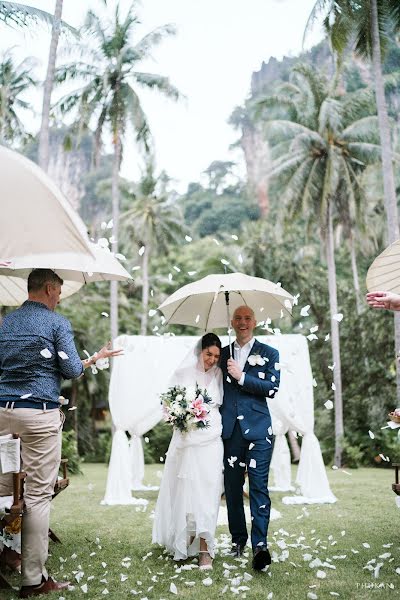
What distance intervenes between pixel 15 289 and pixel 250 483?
2776mm

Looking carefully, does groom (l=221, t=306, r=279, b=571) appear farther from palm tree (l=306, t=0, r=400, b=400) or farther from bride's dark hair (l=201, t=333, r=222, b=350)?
palm tree (l=306, t=0, r=400, b=400)

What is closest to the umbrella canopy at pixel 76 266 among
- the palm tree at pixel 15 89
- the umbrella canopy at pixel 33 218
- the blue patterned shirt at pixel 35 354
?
the umbrella canopy at pixel 33 218

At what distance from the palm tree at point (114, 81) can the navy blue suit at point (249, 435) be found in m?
17.8

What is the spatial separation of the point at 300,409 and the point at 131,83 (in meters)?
16.5

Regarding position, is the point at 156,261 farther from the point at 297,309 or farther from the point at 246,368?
the point at 246,368

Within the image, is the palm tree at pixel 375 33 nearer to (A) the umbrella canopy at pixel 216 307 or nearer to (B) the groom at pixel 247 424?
(A) the umbrella canopy at pixel 216 307

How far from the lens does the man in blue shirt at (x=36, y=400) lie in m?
4.34

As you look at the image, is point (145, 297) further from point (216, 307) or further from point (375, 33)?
point (216, 307)

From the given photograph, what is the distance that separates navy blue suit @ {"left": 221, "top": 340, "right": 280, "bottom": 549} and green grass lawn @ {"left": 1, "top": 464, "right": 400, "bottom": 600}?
18.7 inches

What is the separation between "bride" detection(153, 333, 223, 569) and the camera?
5.43 metres

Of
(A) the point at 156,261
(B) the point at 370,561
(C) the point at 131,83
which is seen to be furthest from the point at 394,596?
(A) the point at 156,261

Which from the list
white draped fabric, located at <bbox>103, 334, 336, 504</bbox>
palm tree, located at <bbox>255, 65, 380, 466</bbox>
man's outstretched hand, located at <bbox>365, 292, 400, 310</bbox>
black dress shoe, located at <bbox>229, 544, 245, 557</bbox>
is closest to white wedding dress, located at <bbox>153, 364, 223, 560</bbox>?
black dress shoe, located at <bbox>229, 544, 245, 557</bbox>

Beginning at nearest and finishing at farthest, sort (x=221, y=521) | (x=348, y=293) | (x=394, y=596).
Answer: (x=394, y=596)
(x=221, y=521)
(x=348, y=293)

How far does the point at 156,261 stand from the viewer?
37.7m
